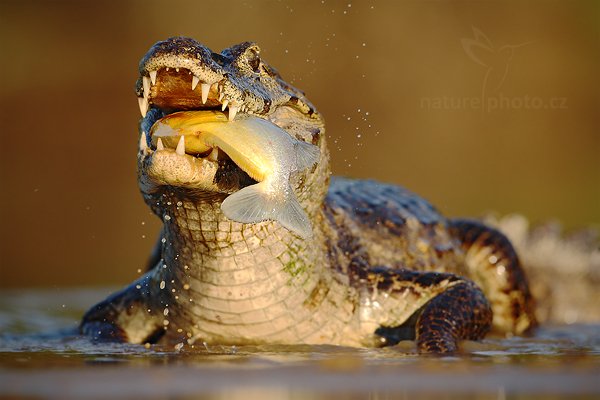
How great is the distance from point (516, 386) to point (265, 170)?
1574 mm

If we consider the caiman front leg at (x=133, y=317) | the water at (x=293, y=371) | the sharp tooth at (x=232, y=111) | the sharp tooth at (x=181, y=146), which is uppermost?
the sharp tooth at (x=232, y=111)

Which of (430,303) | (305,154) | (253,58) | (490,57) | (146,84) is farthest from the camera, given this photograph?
(490,57)

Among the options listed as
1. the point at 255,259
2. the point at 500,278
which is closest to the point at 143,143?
the point at 255,259

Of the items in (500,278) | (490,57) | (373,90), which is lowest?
(500,278)

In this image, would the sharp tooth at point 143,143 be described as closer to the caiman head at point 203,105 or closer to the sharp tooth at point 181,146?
the caiman head at point 203,105

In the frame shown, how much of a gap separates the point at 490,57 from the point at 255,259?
13.3 m

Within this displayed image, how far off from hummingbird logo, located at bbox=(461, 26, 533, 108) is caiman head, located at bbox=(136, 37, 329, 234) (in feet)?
41.4

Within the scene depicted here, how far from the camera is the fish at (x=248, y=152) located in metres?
5.30

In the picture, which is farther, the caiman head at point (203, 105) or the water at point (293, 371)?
the caiman head at point (203, 105)

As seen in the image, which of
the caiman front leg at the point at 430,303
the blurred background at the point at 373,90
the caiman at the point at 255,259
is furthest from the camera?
the blurred background at the point at 373,90

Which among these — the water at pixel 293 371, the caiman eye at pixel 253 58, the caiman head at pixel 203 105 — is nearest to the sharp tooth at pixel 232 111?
the caiman head at pixel 203 105

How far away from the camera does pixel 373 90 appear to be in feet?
59.0

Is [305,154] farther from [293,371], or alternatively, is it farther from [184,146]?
[293,371]

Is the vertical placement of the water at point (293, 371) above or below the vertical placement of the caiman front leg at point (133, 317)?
below
